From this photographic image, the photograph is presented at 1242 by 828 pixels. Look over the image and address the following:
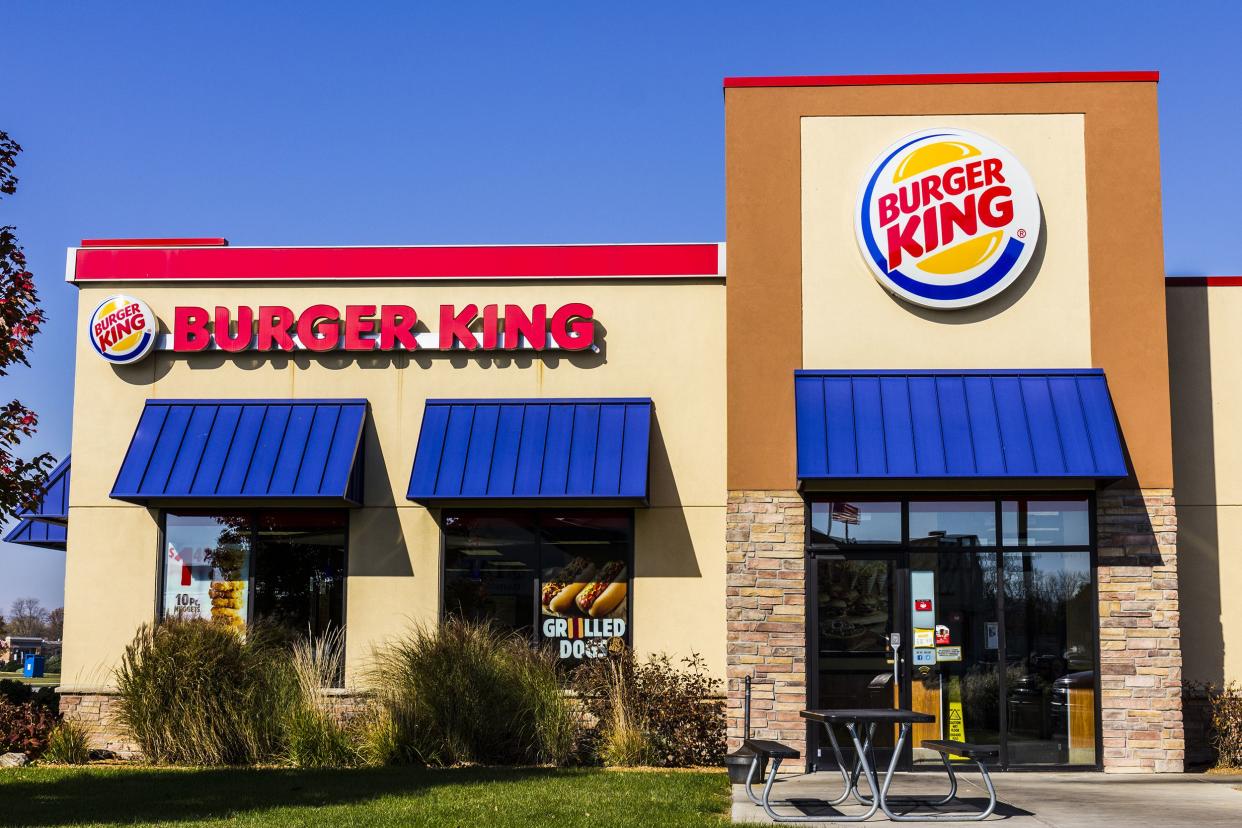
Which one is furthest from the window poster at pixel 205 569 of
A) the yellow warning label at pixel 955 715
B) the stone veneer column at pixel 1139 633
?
the stone veneer column at pixel 1139 633

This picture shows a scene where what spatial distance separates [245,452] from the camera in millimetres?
16594

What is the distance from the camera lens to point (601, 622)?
16531 mm

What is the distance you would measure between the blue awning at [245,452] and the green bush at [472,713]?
8.36 feet

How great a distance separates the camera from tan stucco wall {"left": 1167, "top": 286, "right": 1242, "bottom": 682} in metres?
16.1

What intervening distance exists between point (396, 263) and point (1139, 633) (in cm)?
1029

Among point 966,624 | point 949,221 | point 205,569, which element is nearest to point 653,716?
point 966,624

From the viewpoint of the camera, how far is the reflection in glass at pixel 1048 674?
14906 mm

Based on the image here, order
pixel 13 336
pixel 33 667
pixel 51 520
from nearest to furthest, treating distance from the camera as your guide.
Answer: pixel 13 336 < pixel 51 520 < pixel 33 667

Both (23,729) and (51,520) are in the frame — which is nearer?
(23,729)

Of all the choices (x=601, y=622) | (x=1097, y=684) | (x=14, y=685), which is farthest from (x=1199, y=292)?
(x=14, y=685)

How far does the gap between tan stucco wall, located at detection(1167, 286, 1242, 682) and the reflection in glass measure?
6.48 feet

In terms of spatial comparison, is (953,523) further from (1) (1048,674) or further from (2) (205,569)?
(2) (205,569)

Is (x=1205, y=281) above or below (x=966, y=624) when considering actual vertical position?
above

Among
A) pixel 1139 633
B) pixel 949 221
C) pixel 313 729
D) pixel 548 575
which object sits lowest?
pixel 313 729
